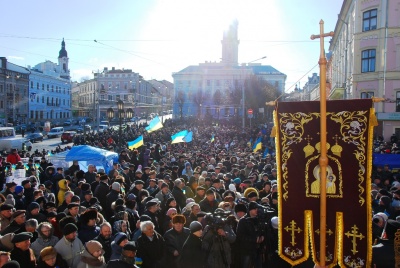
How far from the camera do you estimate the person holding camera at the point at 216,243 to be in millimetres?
6113

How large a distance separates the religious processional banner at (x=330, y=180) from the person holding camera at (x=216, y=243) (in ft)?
3.81

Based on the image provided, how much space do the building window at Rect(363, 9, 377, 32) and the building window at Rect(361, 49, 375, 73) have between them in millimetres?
1590

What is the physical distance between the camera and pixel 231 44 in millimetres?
95312

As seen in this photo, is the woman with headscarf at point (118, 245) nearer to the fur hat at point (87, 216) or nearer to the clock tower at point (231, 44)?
the fur hat at point (87, 216)

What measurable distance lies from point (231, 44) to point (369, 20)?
225 ft

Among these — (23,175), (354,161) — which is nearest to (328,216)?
(354,161)

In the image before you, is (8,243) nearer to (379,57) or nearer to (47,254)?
(47,254)

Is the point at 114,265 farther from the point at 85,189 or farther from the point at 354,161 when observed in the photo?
the point at 85,189

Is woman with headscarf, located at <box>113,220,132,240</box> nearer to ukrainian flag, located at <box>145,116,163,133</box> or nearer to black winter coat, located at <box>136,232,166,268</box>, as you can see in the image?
black winter coat, located at <box>136,232,166,268</box>

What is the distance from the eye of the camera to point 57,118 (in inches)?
3118

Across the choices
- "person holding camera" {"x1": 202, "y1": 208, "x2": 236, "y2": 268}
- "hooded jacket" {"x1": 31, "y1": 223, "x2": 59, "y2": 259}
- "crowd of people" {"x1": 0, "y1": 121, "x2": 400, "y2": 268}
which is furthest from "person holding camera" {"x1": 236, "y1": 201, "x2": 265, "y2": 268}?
"hooded jacket" {"x1": 31, "y1": 223, "x2": 59, "y2": 259}

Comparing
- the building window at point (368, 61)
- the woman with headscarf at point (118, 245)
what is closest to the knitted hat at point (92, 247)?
the woman with headscarf at point (118, 245)

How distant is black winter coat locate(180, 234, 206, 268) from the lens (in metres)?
6.01

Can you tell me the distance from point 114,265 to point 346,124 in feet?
11.2
